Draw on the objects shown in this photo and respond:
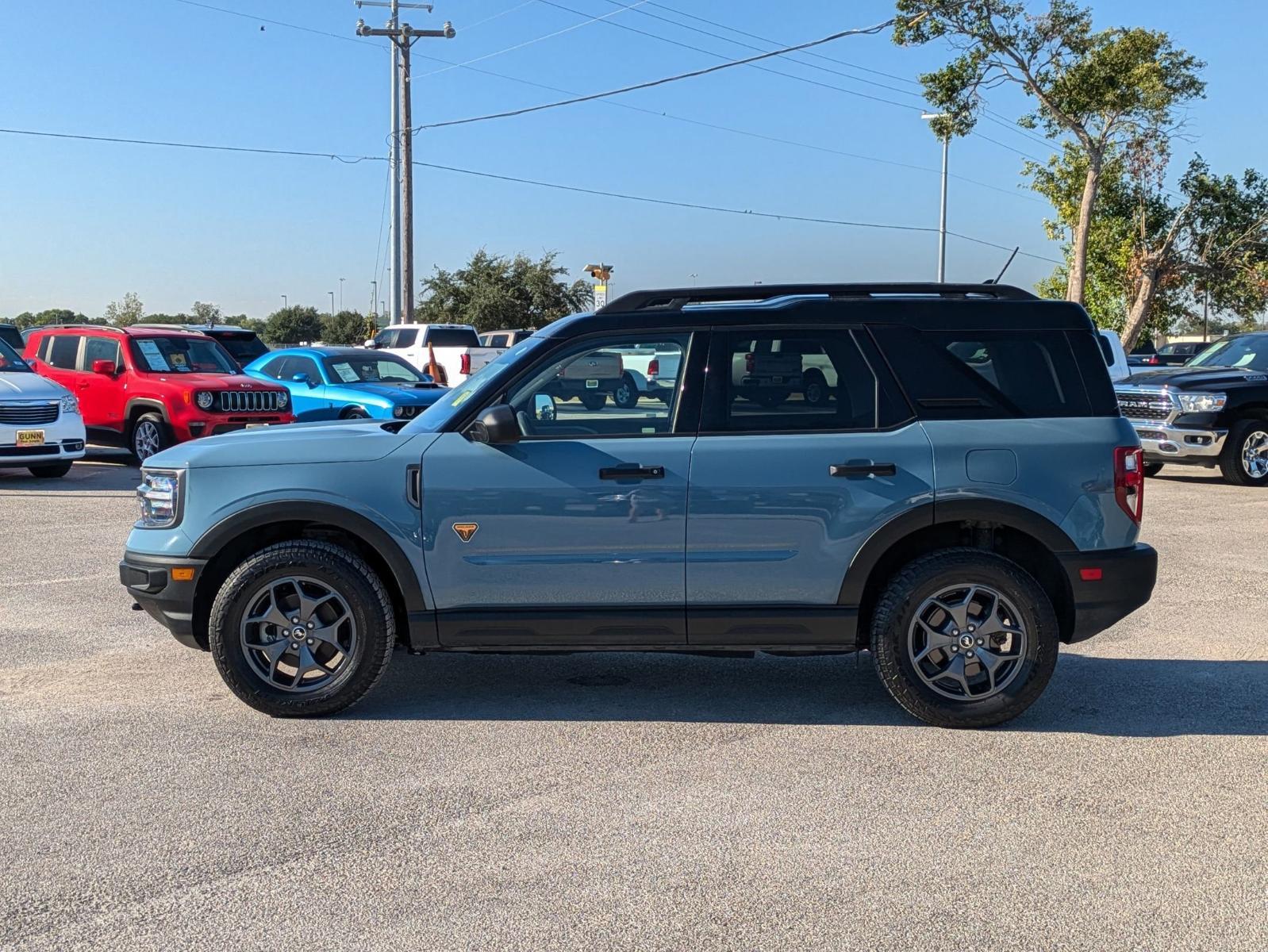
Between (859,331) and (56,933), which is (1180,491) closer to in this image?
(859,331)

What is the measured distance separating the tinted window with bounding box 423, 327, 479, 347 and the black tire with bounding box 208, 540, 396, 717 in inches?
874

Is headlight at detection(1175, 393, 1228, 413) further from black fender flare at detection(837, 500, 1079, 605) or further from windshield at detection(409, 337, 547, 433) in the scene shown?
windshield at detection(409, 337, 547, 433)

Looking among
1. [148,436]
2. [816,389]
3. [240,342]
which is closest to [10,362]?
[148,436]

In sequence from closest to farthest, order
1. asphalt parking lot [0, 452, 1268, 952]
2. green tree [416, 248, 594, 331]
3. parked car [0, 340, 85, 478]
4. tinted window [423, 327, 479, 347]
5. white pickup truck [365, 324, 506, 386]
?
asphalt parking lot [0, 452, 1268, 952], parked car [0, 340, 85, 478], white pickup truck [365, 324, 506, 386], tinted window [423, 327, 479, 347], green tree [416, 248, 594, 331]

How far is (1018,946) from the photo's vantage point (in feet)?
11.2

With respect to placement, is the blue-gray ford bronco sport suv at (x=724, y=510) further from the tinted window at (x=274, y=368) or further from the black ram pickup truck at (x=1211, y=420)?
the tinted window at (x=274, y=368)

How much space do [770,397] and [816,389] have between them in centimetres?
20

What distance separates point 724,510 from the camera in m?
5.28

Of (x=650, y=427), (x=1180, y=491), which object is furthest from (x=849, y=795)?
(x=1180, y=491)

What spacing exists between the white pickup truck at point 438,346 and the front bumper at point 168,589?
20.9 m

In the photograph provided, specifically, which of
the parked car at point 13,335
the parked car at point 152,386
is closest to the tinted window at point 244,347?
the parked car at point 13,335

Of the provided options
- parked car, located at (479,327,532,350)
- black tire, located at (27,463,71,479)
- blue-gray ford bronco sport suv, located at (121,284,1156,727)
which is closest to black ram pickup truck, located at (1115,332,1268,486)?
blue-gray ford bronco sport suv, located at (121,284,1156,727)

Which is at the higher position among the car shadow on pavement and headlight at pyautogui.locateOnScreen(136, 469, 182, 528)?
headlight at pyautogui.locateOnScreen(136, 469, 182, 528)

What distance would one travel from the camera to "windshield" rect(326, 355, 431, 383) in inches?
694
